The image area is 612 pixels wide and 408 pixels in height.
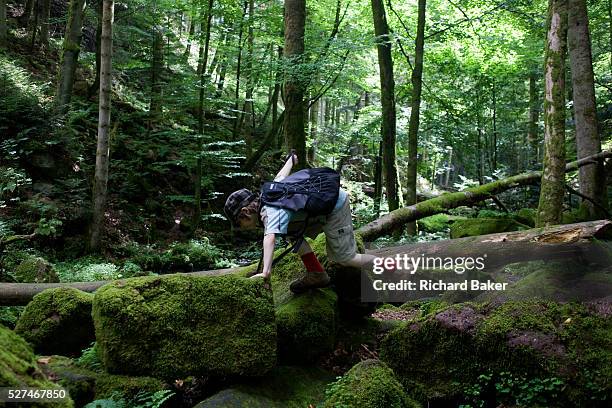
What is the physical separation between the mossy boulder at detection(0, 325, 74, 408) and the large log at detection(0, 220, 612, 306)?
4013 millimetres

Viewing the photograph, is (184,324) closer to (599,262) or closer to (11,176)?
(599,262)

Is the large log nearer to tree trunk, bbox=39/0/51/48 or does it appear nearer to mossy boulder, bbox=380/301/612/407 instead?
mossy boulder, bbox=380/301/612/407

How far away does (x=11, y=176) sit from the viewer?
10.6 meters

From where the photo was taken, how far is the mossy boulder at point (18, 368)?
2027 mm

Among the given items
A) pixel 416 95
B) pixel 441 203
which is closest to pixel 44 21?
pixel 416 95

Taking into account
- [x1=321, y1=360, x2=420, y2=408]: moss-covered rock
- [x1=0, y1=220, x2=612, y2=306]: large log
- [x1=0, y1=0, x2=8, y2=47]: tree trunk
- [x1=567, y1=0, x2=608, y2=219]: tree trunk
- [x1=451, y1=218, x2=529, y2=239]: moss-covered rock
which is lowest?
[x1=321, y1=360, x2=420, y2=408]: moss-covered rock

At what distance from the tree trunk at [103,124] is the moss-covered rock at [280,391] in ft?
27.6

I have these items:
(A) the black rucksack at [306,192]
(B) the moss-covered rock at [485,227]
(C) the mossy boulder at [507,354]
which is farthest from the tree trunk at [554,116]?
(A) the black rucksack at [306,192]

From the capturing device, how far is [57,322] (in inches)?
198

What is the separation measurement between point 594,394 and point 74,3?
15.6 metres

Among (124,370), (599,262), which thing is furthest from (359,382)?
(599,262)

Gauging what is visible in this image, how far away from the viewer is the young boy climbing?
4297mm

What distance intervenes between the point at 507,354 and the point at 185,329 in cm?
281

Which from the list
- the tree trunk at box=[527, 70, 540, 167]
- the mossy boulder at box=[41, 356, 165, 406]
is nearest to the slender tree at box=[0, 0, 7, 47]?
the mossy boulder at box=[41, 356, 165, 406]
